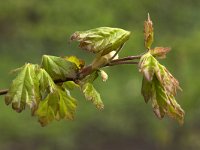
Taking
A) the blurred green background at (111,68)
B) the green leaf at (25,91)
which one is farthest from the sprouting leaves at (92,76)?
the blurred green background at (111,68)

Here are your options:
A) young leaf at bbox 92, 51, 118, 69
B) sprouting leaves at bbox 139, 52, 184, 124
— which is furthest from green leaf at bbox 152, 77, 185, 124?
young leaf at bbox 92, 51, 118, 69

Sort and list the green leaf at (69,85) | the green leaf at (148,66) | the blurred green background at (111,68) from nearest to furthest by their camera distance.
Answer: the green leaf at (148,66)
the green leaf at (69,85)
the blurred green background at (111,68)

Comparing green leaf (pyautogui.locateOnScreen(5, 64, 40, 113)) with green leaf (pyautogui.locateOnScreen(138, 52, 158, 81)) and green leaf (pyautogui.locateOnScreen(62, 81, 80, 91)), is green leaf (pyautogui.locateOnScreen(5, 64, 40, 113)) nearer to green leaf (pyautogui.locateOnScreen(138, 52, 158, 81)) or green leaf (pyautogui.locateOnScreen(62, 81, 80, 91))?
green leaf (pyautogui.locateOnScreen(62, 81, 80, 91))

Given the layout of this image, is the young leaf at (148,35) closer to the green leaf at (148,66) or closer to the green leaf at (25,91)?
the green leaf at (148,66)

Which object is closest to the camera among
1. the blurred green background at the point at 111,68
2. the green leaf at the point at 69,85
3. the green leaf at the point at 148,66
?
the green leaf at the point at 148,66

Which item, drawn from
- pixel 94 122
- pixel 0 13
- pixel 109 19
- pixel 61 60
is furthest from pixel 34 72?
pixel 94 122

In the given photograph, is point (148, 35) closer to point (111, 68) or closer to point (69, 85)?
point (69, 85)

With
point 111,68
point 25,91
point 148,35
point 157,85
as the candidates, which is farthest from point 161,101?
point 111,68
